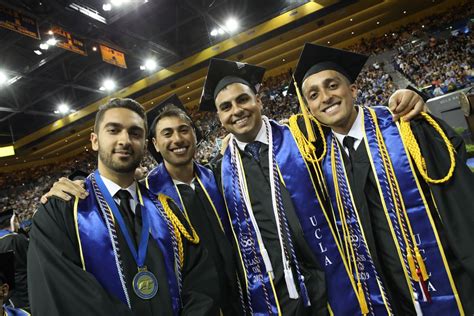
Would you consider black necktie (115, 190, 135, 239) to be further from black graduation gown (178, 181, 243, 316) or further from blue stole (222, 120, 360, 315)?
blue stole (222, 120, 360, 315)

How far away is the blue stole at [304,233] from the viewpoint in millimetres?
1700

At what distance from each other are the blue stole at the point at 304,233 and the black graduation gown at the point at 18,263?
293 centimetres

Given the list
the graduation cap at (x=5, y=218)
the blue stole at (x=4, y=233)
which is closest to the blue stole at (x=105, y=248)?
the blue stole at (x=4, y=233)

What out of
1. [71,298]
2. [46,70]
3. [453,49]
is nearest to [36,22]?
[46,70]

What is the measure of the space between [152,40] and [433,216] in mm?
13175

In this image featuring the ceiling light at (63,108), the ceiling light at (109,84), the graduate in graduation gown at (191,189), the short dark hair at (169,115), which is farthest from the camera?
the ceiling light at (63,108)

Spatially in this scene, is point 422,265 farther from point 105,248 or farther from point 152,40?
point 152,40

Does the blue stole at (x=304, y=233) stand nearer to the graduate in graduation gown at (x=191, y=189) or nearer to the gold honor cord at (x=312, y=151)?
the gold honor cord at (x=312, y=151)

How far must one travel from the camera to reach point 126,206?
1764 millimetres

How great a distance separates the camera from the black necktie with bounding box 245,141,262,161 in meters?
2.07

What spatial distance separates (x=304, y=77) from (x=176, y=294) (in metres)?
1.67

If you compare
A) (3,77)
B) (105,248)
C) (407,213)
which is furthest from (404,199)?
(3,77)

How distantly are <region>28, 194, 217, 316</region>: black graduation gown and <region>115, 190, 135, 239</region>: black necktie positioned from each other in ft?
0.13

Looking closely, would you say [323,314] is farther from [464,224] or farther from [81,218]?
[81,218]
